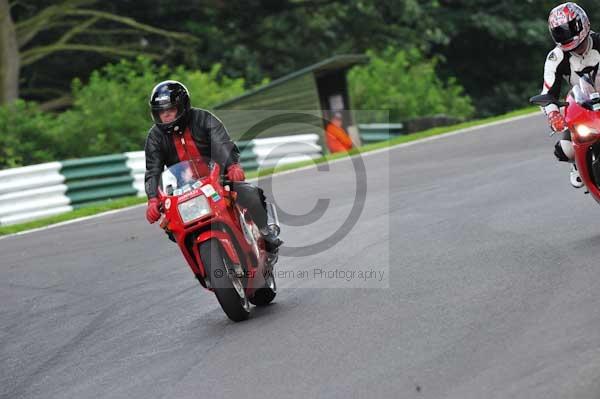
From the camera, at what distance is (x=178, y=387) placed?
21.5 feet

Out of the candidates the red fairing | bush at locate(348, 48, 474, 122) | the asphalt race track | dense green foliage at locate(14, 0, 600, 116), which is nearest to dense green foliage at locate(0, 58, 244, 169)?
dense green foliage at locate(14, 0, 600, 116)

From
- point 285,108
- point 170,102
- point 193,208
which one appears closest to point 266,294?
point 193,208

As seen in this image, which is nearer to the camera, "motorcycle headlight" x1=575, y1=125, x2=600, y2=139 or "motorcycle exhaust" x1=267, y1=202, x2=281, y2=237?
"motorcycle headlight" x1=575, y1=125, x2=600, y2=139

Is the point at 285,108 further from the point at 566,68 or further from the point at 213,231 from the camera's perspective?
the point at 213,231

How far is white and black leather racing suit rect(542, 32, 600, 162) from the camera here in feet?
30.2

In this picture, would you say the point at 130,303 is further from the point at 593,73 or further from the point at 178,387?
the point at 593,73

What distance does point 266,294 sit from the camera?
889cm

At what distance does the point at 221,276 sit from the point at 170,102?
1327 mm

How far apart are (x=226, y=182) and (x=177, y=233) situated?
531 millimetres

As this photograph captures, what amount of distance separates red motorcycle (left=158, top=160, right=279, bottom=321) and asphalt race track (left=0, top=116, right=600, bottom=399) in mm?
290

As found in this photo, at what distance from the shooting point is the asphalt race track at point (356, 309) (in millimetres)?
6086

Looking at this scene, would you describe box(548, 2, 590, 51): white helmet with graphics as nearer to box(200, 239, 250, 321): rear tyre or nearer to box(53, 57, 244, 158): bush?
box(200, 239, 250, 321): rear tyre

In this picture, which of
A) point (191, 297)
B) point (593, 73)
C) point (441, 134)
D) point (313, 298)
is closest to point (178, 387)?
point (313, 298)

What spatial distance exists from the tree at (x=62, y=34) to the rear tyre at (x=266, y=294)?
2233cm
